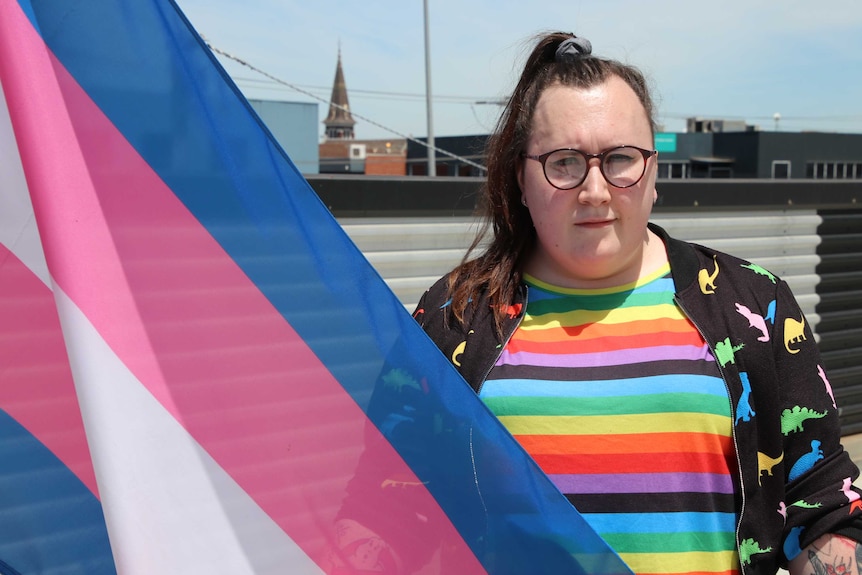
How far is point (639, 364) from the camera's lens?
179 cm

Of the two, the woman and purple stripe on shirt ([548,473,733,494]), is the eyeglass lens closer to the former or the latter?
the woman

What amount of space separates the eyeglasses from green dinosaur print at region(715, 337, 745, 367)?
349mm

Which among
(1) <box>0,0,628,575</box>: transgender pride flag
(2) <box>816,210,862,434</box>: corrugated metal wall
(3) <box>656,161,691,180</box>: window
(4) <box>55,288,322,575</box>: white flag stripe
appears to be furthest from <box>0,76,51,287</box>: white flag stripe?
(3) <box>656,161,691,180</box>: window

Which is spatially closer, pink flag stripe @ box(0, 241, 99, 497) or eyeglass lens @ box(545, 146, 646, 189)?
pink flag stripe @ box(0, 241, 99, 497)

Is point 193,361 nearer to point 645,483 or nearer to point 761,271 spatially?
point 645,483

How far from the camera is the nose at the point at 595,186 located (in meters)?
1.79

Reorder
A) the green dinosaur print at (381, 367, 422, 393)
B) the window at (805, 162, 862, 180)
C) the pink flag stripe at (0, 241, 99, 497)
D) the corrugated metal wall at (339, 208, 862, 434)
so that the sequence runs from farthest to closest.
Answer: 1. the window at (805, 162, 862, 180)
2. the corrugated metal wall at (339, 208, 862, 434)
3. the green dinosaur print at (381, 367, 422, 393)
4. the pink flag stripe at (0, 241, 99, 497)

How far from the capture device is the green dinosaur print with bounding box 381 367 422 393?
1643 millimetres

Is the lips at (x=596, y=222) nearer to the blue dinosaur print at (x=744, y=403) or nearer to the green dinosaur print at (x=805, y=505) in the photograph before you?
the blue dinosaur print at (x=744, y=403)

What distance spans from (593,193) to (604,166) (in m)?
0.06

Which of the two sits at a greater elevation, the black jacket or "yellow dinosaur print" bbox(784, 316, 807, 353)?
"yellow dinosaur print" bbox(784, 316, 807, 353)

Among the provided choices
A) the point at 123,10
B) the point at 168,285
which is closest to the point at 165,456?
Answer: the point at 168,285

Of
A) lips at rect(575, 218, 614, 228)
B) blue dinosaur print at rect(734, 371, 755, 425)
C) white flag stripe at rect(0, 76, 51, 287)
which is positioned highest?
white flag stripe at rect(0, 76, 51, 287)

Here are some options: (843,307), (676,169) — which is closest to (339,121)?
(676,169)
